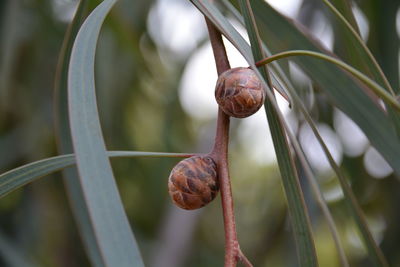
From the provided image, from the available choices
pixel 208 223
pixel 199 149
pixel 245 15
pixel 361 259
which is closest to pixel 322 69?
pixel 245 15

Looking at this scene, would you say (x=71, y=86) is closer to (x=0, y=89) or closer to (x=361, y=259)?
(x=0, y=89)

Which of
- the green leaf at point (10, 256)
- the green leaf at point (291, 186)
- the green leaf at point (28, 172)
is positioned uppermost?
the green leaf at point (28, 172)

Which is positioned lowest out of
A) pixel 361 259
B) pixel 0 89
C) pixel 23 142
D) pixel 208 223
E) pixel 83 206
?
pixel 361 259

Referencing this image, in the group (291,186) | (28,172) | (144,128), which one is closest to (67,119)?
(28,172)

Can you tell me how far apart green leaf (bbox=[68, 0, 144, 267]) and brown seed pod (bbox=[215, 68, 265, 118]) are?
12cm

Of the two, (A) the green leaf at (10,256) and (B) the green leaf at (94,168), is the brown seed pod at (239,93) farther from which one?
(A) the green leaf at (10,256)

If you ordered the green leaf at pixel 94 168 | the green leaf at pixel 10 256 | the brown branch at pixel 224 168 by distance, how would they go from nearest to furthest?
1. the green leaf at pixel 94 168
2. the brown branch at pixel 224 168
3. the green leaf at pixel 10 256

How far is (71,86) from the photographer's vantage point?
412mm

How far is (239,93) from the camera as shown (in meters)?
0.48

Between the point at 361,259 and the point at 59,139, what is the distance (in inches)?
52.2

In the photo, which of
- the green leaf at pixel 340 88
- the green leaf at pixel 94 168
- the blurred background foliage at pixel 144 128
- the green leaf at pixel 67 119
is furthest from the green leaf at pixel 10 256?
the green leaf at pixel 94 168

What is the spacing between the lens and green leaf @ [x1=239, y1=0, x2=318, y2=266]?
487 millimetres

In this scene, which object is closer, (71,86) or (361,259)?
(71,86)

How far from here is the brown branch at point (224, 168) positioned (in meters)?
0.44
